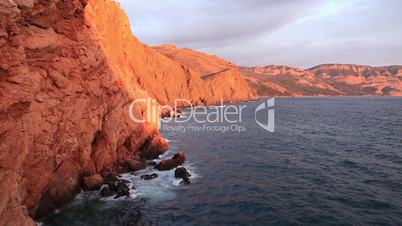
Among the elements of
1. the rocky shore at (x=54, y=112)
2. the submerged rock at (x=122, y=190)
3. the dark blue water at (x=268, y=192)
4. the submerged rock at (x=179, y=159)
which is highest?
the rocky shore at (x=54, y=112)

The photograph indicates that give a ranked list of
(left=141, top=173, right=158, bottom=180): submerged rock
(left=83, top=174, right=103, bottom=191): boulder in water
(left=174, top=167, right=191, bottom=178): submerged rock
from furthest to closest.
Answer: (left=174, top=167, right=191, bottom=178): submerged rock, (left=141, top=173, right=158, bottom=180): submerged rock, (left=83, top=174, right=103, bottom=191): boulder in water

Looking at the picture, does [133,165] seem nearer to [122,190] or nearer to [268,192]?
[122,190]

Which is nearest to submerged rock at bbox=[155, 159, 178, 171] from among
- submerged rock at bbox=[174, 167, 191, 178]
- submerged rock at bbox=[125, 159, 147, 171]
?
submerged rock at bbox=[125, 159, 147, 171]

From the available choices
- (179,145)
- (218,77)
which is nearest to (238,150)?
(179,145)

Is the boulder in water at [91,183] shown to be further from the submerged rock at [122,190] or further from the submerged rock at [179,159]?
the submerged rock at [179,159]

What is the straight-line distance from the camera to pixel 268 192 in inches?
1239

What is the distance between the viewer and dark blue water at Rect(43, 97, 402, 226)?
84.0ft

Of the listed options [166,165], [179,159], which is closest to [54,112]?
[166,165]

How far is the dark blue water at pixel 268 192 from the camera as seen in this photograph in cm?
2561

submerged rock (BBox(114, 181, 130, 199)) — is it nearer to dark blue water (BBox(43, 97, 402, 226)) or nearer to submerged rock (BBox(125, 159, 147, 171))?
dark blue water (BBox(43, 97, 402, 226))

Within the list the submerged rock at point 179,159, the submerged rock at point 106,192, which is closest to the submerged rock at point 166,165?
the submerged rock at point 179,159

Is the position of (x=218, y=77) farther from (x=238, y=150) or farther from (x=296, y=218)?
(x=296, y=218)

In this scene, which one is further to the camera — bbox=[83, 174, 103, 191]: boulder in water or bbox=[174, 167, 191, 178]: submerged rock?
bbox=[174, 167, 191, 178]: submerged rock

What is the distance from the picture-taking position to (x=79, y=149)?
99.4 feet
